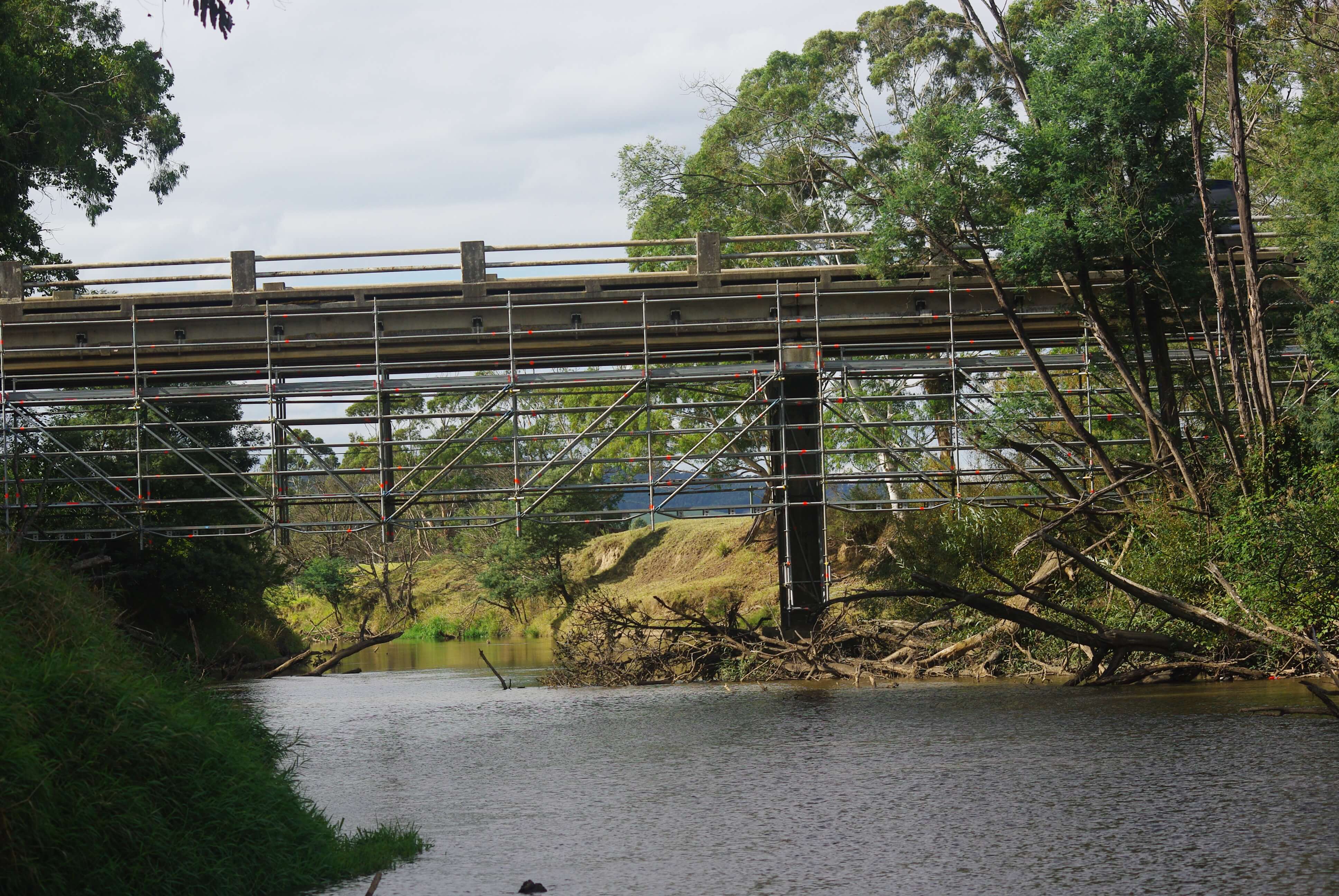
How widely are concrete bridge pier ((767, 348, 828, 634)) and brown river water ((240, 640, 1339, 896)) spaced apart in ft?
15.8

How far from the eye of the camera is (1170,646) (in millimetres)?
16078

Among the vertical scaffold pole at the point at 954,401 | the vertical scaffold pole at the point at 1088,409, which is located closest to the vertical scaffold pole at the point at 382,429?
the vertical scaffold pole at the point at 954,401

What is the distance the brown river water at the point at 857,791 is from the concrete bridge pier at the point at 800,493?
4829 mm

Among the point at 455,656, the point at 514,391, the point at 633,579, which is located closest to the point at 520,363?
the point at 514,391

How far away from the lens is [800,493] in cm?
2297

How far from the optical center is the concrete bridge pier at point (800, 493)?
21.9 m

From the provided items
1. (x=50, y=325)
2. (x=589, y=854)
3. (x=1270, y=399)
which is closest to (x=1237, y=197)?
(x=1270, y=399)

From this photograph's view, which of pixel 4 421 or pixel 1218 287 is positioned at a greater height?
pixel 1218 287

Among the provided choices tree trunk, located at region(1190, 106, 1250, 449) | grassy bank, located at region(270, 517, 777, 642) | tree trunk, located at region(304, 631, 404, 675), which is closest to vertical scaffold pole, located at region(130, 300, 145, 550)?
tree trunk, located at region(304, 631, 404, 675)

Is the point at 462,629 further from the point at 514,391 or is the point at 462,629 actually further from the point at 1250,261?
the point at 1250,261

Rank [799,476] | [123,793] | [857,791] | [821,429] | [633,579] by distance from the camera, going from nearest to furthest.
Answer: [123,793], [857,791], [799,476], [821,429], [633,579]

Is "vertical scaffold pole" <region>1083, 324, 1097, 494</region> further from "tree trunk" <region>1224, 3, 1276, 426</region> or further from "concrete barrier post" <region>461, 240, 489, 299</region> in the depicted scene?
"concrete barrier post" <region>461, 240, 489, 299</region>

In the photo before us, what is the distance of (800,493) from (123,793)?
17290mm

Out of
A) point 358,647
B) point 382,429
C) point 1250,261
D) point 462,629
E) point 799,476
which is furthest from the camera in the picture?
point 462,629
